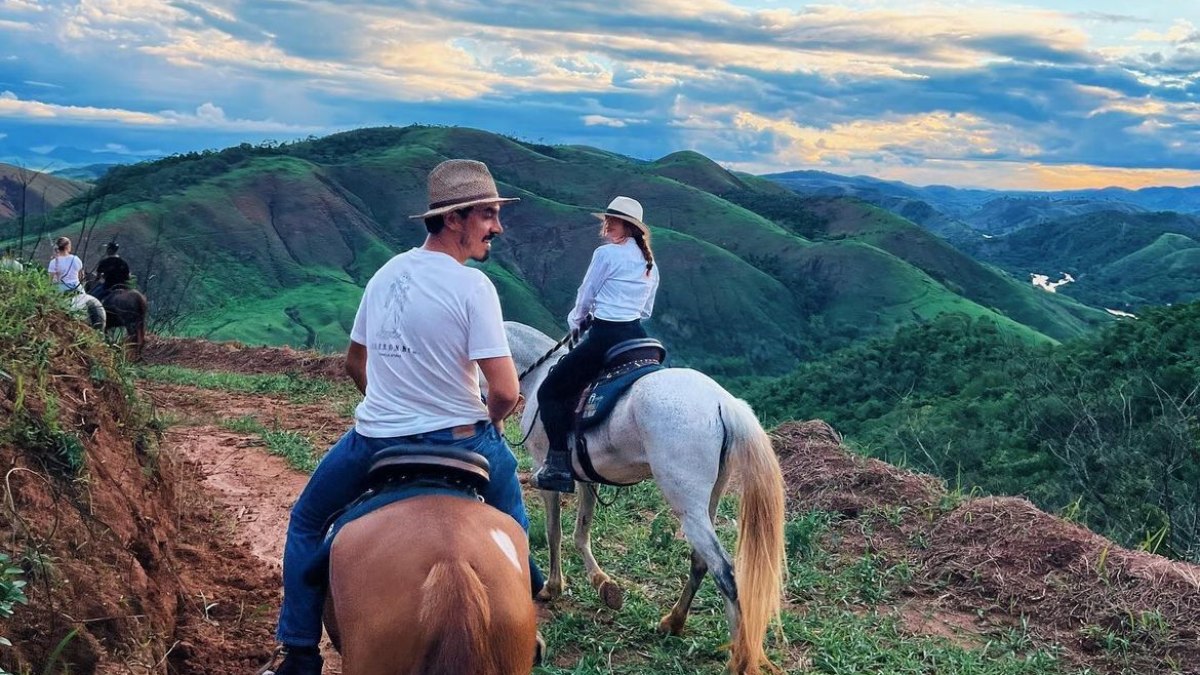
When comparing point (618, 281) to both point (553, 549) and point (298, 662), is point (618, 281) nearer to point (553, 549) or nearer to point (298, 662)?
point (553, 549)

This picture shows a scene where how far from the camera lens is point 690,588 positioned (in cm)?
526

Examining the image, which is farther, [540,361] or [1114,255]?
[1114,255]

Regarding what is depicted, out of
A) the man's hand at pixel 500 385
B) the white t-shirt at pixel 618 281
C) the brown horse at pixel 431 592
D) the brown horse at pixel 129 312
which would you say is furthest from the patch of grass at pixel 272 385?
the brown horse at pixel 431 592

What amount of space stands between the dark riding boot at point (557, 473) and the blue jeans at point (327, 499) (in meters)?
2.18

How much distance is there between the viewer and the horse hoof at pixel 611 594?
18.2 feet

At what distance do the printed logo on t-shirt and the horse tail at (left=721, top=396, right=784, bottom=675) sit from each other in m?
2.27

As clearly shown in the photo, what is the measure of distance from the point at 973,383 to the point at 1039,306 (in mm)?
75489

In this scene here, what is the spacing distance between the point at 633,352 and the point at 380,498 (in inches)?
105

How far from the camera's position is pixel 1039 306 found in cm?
9556

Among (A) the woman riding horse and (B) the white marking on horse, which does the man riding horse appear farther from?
(A) the woman riding horse

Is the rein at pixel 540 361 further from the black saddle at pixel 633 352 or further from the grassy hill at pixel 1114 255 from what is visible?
the grassy hill at pixel 1114 255

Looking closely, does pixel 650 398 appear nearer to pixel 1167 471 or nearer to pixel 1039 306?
pixel 1167 471

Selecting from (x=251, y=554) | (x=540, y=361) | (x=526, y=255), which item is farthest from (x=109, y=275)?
(x=526, y=255)

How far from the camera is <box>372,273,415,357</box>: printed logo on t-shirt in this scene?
3221 millimetres
